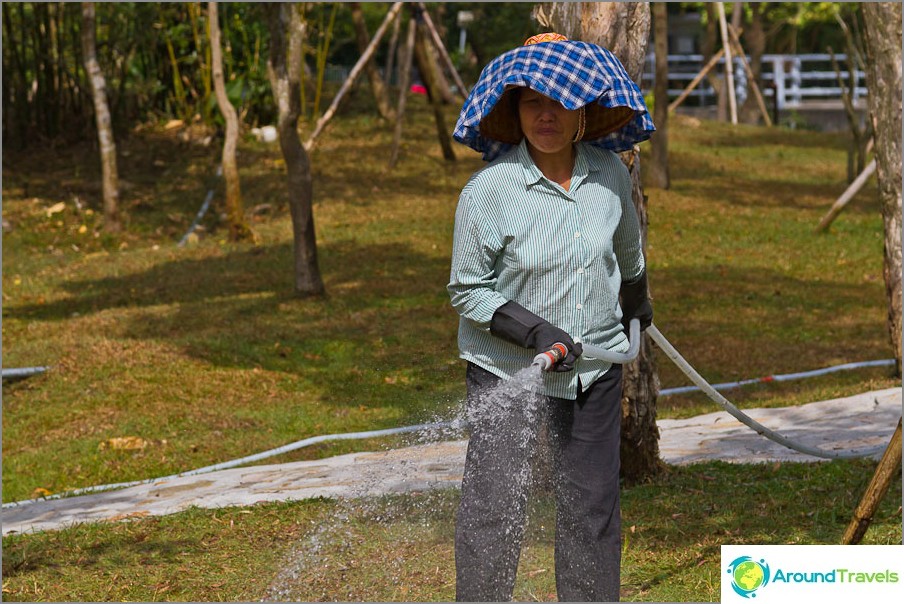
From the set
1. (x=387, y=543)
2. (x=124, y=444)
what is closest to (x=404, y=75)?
(x=124, y=444)

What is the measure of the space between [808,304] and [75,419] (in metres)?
6.74

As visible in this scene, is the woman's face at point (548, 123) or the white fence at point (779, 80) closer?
the woman's face at point (548, 123)

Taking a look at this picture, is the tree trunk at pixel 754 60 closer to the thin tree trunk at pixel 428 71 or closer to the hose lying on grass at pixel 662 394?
the thin tree trunk at pixel 428 71

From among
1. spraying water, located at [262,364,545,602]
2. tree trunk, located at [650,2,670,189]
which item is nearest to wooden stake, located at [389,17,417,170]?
tree trunk, located at [650,2,670,189]

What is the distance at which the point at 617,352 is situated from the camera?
3.54 m

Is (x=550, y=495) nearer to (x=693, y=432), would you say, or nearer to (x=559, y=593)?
(x=559, y=593)

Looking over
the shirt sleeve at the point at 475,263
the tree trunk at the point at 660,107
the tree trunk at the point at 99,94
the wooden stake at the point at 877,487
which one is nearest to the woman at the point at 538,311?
the shirt sleeve at the point at 475,263

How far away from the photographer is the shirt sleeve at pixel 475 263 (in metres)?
3.35

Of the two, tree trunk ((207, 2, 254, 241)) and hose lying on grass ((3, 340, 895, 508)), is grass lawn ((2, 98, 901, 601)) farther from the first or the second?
tree trunk ((207, 2, 254, 241))

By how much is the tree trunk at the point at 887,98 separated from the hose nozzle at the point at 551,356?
453 centimetres

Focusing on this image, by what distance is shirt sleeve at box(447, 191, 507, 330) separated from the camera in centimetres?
335

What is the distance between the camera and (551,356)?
3184 mm

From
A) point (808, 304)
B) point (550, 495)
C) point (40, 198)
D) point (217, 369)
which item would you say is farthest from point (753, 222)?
point (550, 495)

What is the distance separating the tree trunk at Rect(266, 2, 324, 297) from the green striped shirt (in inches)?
298
